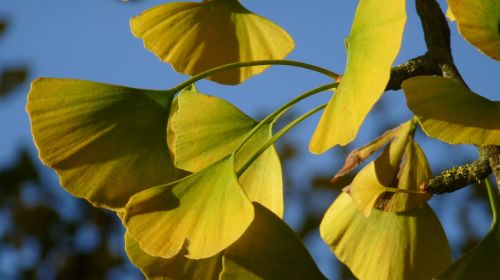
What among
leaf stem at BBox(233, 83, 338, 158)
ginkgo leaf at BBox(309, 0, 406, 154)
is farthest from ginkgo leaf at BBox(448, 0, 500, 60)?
leaf stem at BBox(233, 83, 338, 158)

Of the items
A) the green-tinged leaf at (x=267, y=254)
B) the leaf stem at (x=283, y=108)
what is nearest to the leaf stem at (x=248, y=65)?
the leaf stem at (x=283, y=108)

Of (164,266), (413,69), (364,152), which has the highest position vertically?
(413,69)

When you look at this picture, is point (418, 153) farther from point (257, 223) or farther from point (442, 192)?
point (257, 223)

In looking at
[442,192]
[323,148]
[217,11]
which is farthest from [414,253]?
[217,11]

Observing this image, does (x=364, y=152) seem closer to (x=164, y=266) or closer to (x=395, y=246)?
(x=395, y=246)

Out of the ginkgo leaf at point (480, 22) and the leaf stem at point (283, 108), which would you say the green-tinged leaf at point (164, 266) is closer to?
the leaf stem at point (283, 108)

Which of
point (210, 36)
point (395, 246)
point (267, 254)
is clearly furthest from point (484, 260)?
point (210, 36)
